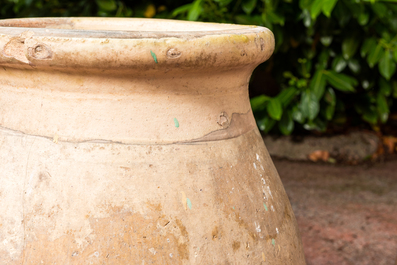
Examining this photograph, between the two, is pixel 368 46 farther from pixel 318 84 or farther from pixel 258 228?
pixel 258 228

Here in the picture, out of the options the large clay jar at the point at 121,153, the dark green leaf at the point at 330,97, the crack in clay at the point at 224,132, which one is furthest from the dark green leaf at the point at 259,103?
the large clay jar at the point at 121,153

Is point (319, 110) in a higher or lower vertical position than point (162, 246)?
lower

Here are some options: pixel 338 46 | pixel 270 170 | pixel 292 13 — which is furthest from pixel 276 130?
pixel 270 170

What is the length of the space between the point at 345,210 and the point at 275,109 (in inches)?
29.9

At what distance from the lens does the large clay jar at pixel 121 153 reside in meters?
0.83

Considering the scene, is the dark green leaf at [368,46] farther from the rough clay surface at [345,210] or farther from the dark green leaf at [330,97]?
the rough clay surface at [345,210]

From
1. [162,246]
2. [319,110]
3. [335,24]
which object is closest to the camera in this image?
[162,246]

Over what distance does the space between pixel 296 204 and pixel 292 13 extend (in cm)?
122

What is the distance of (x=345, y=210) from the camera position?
256cm

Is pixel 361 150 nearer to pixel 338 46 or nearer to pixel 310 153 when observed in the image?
pixel 310 153

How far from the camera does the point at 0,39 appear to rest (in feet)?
2.85

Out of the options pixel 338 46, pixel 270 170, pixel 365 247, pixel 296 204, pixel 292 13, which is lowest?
pixel 296 204

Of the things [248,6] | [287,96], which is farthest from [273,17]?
[287,96]

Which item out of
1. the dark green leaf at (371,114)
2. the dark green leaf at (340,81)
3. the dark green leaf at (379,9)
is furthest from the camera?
the dark green leaf at (371,114)
